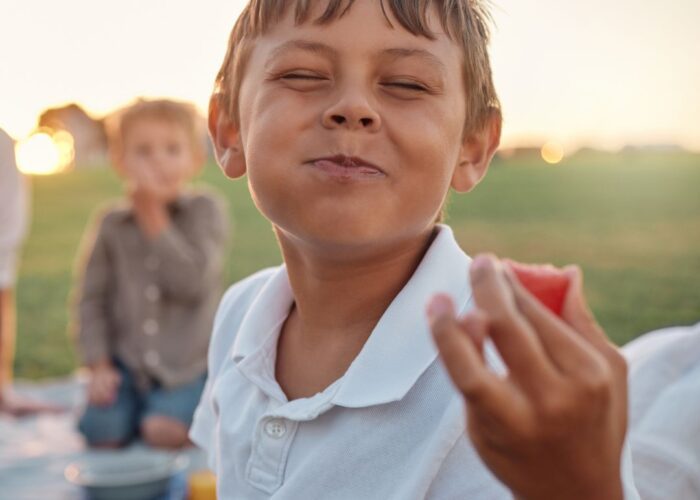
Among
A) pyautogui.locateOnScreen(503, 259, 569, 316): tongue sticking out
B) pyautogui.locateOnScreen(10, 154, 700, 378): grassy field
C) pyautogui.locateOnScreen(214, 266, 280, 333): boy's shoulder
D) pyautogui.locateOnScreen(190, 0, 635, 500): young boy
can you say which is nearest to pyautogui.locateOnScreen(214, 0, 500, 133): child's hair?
→ pyautogui.locateOnScreen(190, 0, 635, 500): young boy

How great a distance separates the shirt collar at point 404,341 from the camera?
4.51 ft

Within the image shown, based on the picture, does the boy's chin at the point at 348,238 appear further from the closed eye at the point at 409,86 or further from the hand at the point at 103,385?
the hand at the point at 103,385

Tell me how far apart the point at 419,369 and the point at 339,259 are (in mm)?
251

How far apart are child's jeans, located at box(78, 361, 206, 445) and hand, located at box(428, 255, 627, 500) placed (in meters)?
3.13

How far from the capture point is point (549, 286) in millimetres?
972

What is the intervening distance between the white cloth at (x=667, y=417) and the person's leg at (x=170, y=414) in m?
2.29

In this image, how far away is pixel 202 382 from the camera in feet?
13.5

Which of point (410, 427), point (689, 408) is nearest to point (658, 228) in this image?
point (689, 408)

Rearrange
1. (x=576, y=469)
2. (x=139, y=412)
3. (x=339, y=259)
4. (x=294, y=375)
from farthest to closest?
1. (x=139, y=412)
2. (x=294, y=375)
3. (x=339, y=259)
4. (x=576, y=469)

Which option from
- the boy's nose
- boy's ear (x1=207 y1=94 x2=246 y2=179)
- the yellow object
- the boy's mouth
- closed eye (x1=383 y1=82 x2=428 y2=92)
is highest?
closed eye (x1=383 y1=82 x2=428 y2=92)

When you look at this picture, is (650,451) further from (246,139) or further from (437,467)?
(246,139)

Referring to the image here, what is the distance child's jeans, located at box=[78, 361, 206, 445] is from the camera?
374 centimetres

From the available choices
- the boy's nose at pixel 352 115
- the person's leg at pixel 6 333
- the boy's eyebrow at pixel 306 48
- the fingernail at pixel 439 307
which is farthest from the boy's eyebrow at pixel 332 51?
the person's leg at pixel 6 333

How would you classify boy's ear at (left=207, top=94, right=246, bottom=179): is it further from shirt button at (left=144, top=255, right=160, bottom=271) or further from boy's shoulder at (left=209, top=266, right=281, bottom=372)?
shirt button at (left=144, top=255, right=160, bottom=271)
